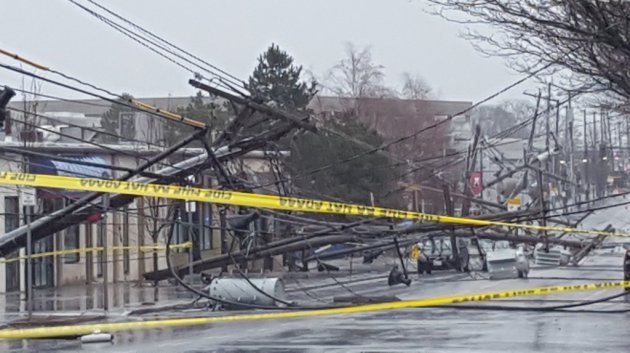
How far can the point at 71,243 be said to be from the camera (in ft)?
129

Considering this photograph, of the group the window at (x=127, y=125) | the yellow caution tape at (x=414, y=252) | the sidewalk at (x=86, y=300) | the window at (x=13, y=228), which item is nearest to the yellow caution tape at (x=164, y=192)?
the sidewalk at (x=86, y=300)

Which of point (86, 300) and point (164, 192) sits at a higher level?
point (164, 192)

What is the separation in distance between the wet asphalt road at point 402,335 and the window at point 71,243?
1411 centimetres

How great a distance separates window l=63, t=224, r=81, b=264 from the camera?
3906cm

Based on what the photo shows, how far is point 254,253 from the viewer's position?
26266 mm

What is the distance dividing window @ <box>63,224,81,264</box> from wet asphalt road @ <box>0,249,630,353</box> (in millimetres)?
14113

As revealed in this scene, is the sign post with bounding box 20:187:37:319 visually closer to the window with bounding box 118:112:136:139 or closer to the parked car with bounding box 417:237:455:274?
the parked car with bounding box 417:237:455:274

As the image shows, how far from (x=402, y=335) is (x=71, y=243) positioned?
888 inches

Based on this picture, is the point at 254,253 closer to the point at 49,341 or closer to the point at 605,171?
the point at 49,341

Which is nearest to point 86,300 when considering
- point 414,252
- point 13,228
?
point 13,228

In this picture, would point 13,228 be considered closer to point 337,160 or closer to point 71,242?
point 71,242

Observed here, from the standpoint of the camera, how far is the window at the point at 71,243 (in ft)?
128

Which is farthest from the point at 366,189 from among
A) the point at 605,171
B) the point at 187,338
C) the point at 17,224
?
the point at 605,171

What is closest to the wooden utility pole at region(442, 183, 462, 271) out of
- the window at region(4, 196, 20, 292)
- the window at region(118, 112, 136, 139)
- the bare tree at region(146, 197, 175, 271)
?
the bare tree at region(146, 197, 175, 271)
